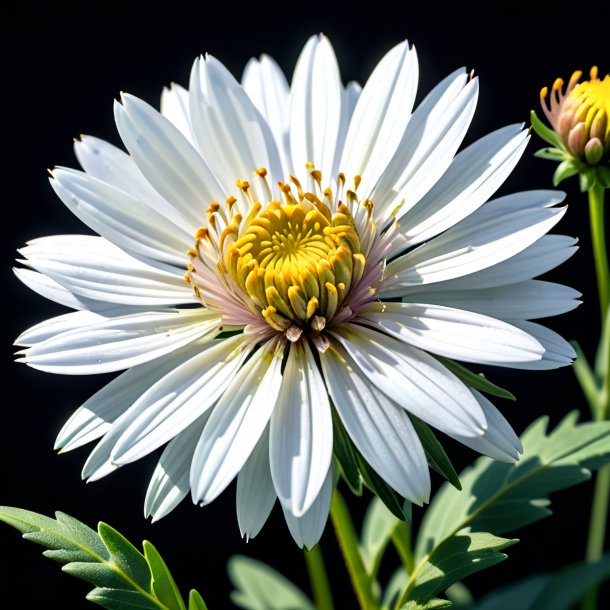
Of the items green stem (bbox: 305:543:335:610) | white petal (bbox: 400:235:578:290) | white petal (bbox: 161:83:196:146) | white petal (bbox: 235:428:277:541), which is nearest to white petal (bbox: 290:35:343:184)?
white petal (bbox: 161:83:196:146)

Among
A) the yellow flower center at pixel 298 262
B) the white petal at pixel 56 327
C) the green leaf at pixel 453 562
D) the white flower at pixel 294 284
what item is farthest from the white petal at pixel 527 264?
the white petal at pixel 56 327

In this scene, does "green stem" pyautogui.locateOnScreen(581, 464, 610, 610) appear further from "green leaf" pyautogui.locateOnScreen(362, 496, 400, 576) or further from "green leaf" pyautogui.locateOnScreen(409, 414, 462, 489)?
"green leaf" pyautogui.locateOnScreen(409, 414, 462, 489)

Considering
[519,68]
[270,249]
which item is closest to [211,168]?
[270,249]

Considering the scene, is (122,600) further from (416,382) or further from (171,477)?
(416,382)

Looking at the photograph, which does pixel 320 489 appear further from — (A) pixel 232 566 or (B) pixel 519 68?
(B) pixel 519 68

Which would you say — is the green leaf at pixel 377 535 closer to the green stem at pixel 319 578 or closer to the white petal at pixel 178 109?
the green stem at pixel 319 578

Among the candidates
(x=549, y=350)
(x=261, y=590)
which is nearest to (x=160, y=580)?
(x=549, y=350)
